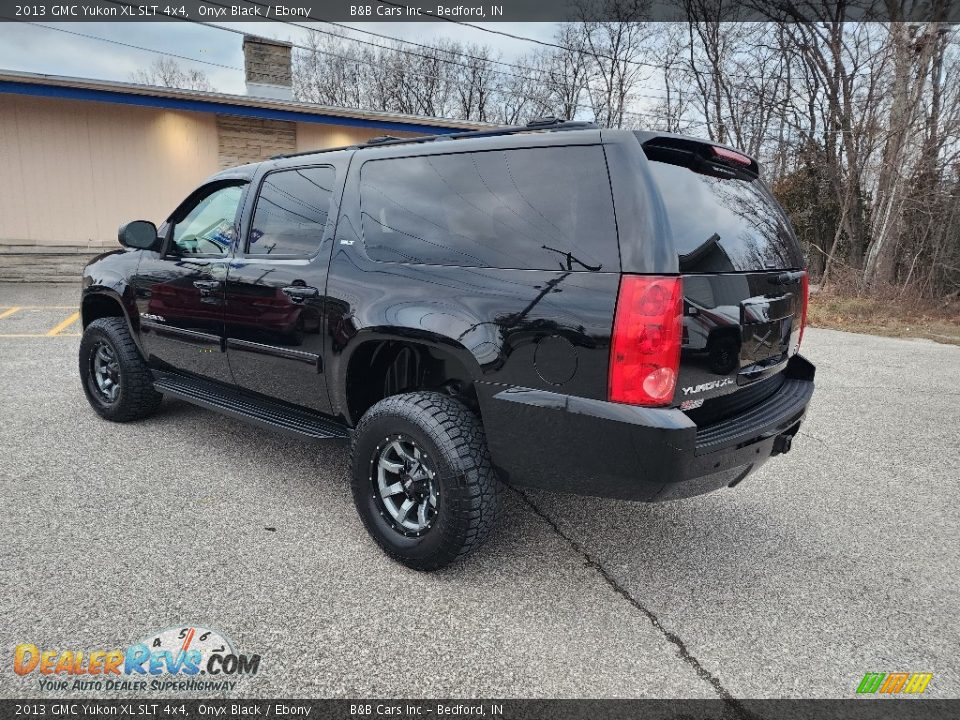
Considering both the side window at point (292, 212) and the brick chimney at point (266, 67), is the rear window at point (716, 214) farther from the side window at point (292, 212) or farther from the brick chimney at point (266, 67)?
the brick chimney at point (266, 67)

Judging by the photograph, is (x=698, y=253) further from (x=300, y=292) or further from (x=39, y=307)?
(x=39, y=307)

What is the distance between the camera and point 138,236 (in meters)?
3.99

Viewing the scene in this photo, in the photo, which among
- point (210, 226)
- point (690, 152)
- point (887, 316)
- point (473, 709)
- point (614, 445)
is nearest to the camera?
point (473, 709)

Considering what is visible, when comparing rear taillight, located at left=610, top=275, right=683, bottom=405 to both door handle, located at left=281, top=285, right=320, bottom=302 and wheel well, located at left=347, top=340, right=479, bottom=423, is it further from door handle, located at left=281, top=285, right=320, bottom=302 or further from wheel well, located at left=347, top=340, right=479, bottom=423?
door handle, located at left=281, top=285, right=320, bottom=302

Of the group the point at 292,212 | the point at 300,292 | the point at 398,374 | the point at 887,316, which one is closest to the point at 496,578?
the point at 398,374

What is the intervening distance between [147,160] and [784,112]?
16424 millimetres

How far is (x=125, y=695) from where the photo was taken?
1.96 m

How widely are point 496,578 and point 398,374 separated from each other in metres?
1.14

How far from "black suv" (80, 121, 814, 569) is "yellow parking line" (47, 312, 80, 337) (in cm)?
583

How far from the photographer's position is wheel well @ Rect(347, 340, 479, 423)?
292 centimetres

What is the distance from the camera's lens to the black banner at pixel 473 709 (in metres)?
1.90

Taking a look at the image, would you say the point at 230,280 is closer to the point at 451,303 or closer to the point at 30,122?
the point at 451,303

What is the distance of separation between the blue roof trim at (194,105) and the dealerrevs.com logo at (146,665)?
12.0 meters

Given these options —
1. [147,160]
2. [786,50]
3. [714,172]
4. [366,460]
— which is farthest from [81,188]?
[786,50]
